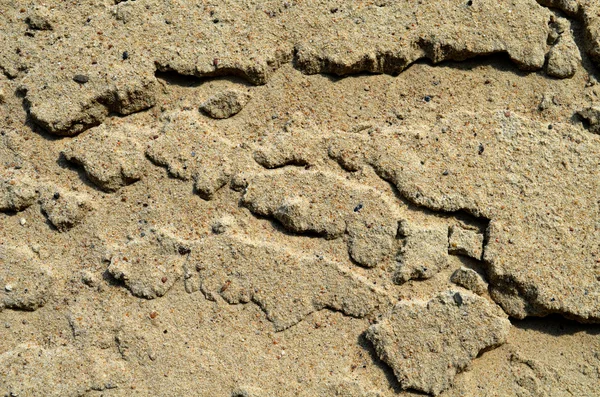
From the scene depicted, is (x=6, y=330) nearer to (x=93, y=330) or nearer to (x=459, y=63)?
(x=93, y=330)

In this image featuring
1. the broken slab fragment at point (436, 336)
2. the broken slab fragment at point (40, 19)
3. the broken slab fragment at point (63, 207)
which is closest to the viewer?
the broken slab fragment at point (436, 336)

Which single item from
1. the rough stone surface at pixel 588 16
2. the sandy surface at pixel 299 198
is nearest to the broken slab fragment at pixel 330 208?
the sandy surface at pixel 299 198

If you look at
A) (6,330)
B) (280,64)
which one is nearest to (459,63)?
(280,64)

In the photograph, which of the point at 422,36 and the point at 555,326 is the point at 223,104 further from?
the point at 555,326

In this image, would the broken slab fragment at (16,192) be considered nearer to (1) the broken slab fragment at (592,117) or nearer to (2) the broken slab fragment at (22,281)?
(2) the broken slab fragment at (22,281)

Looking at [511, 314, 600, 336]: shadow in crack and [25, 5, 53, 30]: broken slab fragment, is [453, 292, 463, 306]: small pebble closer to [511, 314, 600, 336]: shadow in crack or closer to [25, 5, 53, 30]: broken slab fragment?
[511, 314, 600, 336]: shadow in crack

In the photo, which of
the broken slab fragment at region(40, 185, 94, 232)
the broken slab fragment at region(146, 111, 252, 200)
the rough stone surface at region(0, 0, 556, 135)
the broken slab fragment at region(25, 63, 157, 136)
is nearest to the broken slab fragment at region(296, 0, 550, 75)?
the rough stone surface at region(0, 0, 556, 135)

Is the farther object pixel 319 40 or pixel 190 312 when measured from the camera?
pixel 319 40
